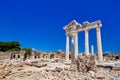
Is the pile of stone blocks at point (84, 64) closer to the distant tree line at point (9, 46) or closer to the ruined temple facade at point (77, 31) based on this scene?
the ruined temple facade at point (77, 31)

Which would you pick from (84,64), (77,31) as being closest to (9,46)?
(77,31)

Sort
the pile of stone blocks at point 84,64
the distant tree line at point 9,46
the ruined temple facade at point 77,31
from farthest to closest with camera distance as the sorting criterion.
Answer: the distant tree line at point 9,46, the ruined temple facade at point 77,31, the pile of stone blocks at point 84,64

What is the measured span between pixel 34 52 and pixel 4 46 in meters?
12.6

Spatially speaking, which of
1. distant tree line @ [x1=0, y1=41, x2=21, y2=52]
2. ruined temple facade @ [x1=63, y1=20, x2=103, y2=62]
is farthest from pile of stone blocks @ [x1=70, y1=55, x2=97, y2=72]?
distant tree line @ [x1=0, y1=41, x2=21, y2=52]

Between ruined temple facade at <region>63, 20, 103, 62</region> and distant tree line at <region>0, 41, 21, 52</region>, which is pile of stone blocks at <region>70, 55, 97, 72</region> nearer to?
ruined temple facade at <region>63, 20, 103, 62</region>

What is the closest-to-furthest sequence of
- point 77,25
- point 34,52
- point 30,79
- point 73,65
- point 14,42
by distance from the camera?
point 30,79, point 73,65, point 77,25, point 34,52, point 14,42

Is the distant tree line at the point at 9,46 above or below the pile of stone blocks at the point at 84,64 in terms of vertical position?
above

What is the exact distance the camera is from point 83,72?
48.1 ft

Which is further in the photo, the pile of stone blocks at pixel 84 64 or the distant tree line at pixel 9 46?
the distant tree line at pixel 9 46

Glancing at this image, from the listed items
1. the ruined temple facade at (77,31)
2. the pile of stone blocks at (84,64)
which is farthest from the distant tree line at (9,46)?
the pile of stone blocks at (84,64)

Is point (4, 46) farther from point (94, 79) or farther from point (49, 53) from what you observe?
point (94, 79)

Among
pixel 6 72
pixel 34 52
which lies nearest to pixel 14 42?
pixel 34 52

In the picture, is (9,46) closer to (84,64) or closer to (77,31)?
(77,31)

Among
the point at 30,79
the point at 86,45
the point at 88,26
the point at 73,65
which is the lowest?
the point at 30,79
